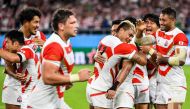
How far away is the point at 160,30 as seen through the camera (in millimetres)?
10703

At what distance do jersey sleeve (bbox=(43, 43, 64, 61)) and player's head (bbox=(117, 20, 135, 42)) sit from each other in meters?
1.67

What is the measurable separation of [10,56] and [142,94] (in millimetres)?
2503

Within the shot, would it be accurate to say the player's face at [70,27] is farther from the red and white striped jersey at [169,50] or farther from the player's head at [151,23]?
the player's head at [151,23]

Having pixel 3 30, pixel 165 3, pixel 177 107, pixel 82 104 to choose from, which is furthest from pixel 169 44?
pixel 165 3

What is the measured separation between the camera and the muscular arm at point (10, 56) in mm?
9031

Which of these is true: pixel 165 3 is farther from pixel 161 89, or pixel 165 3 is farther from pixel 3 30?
pixel 161 89

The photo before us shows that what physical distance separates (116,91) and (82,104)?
20.3ft

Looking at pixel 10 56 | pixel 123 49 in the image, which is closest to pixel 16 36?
pixel 10 56

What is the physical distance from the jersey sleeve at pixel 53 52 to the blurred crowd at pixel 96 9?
18.6m

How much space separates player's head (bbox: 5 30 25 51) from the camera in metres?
9.65

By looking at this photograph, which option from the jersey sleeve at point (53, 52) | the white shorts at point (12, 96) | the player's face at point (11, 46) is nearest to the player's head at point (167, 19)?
the player's face at point (11, 46)

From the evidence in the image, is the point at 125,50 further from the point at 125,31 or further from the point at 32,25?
the point at 32,25

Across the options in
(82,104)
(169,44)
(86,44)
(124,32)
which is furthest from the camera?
(86,44)

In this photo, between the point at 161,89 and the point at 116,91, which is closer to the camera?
the point at 116,91
